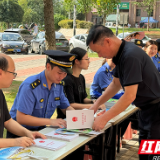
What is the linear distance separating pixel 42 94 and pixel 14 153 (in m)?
0.94

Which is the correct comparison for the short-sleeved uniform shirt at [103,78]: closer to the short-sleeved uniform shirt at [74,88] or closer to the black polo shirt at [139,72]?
the short-sleeved uniform shirt at [74,88]

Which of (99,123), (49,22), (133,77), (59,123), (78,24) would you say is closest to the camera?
(133,77)

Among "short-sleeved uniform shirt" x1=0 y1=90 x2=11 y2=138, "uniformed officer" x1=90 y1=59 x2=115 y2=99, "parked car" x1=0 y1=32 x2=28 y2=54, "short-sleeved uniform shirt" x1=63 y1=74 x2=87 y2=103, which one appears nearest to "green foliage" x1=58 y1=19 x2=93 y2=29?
"parked car" x1=0 y1=32 x2=28 y2=54

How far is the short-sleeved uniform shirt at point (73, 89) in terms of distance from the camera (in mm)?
3547

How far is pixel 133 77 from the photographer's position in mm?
2375

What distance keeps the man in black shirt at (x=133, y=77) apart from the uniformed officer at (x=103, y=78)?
149 cm

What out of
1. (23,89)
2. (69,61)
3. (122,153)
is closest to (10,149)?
(23,89)

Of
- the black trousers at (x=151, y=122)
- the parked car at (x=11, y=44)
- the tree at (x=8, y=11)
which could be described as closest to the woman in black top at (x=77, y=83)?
the black trousers at (x=151, y=122)

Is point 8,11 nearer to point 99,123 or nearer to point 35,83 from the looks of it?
point 35,83

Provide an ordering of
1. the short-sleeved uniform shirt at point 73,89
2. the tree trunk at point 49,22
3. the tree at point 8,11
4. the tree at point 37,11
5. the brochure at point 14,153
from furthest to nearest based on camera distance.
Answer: the tree at point 37,11 → the tree at point 8,11 → the tree trunk at point 49,22 → the short-sleeved uniform shirt at point 73,89 → the brochure at point 14,153

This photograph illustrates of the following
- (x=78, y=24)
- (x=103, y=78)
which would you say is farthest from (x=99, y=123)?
(x=78, y=24)

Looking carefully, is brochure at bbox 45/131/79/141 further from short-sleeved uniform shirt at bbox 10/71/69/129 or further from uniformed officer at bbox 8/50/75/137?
short-sleeved uniform shirt at bbox 10/71/69/129

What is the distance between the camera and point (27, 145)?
2.23 m

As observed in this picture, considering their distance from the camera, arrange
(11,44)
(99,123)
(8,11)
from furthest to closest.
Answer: (8,11), (11,44), (99,123)
